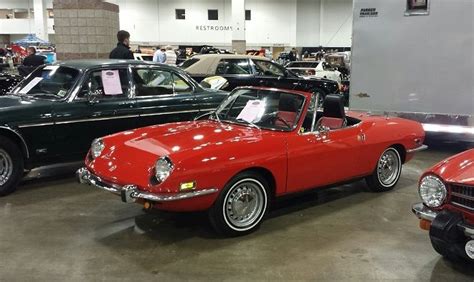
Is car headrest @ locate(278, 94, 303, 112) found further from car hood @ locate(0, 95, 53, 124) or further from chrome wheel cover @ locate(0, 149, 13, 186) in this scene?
chrome wheel cover @ locate(0, 149, 13, 186)

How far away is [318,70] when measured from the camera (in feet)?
57.1

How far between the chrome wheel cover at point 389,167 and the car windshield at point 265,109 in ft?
4.97

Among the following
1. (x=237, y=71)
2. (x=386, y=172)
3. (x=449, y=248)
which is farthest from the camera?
(x=237, y=71)

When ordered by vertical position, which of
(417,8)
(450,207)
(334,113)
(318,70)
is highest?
(417,8)

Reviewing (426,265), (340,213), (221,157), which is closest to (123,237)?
(221,157)

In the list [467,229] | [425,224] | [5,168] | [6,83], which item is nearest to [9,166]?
A: [5,168]

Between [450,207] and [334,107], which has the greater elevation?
[334,107]

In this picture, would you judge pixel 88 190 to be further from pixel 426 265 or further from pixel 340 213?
pixel 426 265

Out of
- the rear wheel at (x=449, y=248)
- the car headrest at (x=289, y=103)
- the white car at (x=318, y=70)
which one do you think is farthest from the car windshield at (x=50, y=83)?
the white car at (x=318, y=70)

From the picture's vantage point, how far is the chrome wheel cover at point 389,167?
616 cm

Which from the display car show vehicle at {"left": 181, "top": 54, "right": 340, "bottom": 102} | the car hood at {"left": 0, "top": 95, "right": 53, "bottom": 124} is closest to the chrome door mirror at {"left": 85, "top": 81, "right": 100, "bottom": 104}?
the car hood at {"left": 0, "top": 95, "right": 53, "bottom": 124}

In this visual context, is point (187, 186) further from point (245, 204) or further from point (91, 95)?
point (91, 95)

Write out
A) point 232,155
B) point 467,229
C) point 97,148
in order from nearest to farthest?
point 467,229
point 232,155
point 97,148

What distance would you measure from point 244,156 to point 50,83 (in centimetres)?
352
